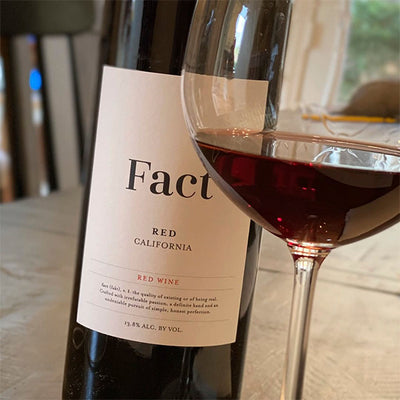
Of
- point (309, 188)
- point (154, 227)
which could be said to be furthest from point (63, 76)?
point (309, 188)

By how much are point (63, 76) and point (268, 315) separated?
1674 millimetres

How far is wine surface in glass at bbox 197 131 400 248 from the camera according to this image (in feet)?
1.40

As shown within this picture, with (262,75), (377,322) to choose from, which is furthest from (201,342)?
(377,322)

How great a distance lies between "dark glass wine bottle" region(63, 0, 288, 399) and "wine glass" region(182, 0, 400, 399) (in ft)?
0.23

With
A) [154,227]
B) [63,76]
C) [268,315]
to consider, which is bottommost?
[268,315]

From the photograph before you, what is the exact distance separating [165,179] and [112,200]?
0.04 metres

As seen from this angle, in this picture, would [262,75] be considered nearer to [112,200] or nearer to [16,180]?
[112,200]

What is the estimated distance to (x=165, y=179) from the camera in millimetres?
518

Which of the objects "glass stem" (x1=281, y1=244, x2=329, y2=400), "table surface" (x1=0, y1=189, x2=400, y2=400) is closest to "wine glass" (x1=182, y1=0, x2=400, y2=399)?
"glass stem" (x1=281, y1=244, x2=329, y2=400)

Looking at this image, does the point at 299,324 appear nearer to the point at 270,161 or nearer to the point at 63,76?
the point at 270,161

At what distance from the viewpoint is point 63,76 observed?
2.35m

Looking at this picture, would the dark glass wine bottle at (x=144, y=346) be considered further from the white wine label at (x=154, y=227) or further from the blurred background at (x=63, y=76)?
the blurred background at (x=63, y=76)

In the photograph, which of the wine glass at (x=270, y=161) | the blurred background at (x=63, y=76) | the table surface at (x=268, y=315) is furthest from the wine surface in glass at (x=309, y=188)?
the blurred background at (x=63, y=76)

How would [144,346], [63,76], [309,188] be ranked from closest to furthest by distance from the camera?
[309,188] < [144,346] < [63,76]
